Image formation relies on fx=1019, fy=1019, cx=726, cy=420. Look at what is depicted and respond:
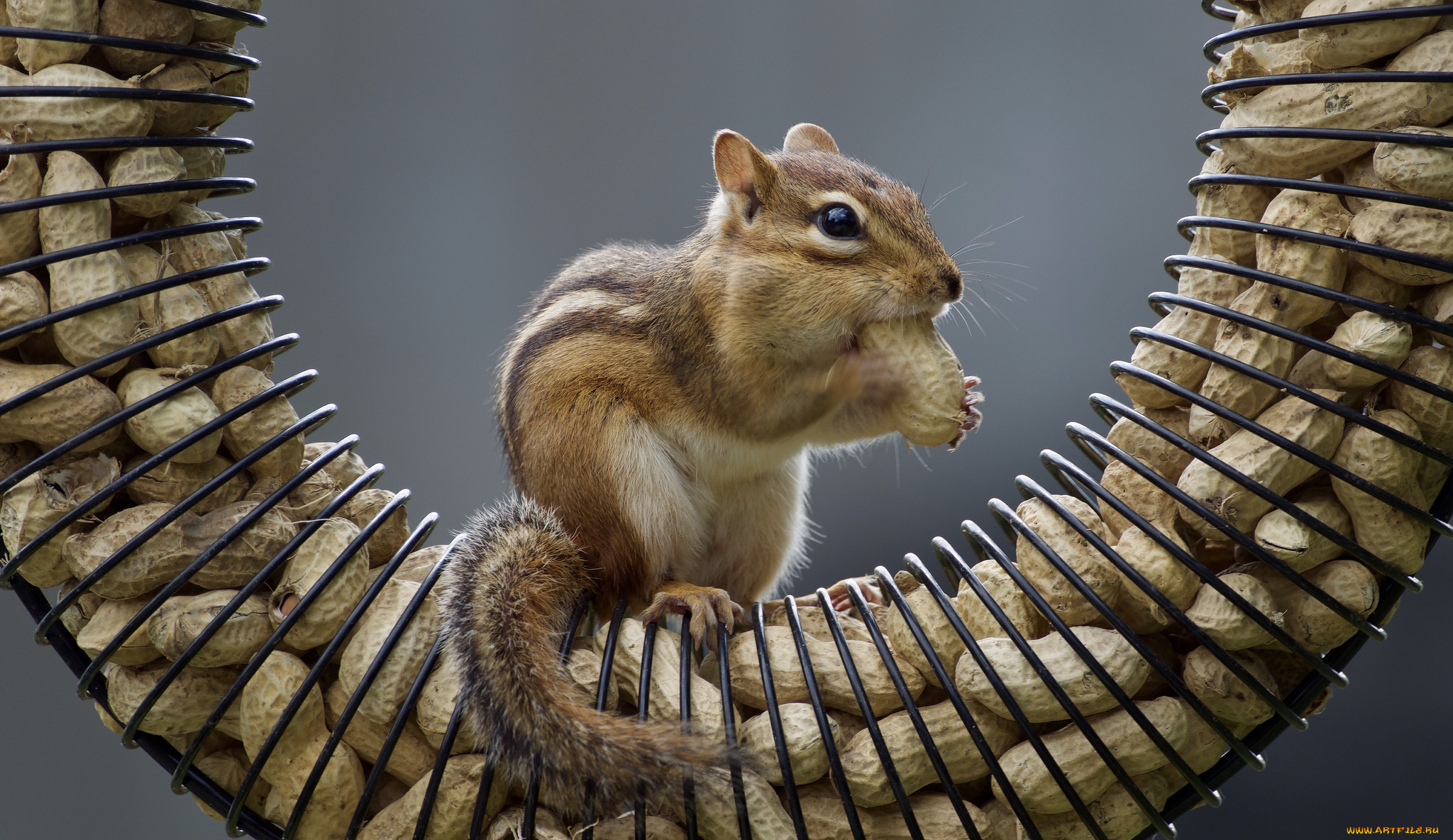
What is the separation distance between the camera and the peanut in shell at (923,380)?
1.11 metres

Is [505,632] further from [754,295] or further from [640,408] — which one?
[754,295]

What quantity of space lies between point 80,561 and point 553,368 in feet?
1.75

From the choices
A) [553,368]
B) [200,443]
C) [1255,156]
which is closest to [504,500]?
[553,368]

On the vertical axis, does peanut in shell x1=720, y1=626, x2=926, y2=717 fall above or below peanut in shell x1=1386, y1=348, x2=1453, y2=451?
below

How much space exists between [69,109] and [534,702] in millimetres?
617

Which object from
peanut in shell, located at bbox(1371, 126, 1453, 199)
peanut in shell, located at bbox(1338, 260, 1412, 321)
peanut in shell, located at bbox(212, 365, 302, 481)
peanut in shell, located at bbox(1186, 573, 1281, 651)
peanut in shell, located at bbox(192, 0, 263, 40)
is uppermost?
peanut in shell, located at bbox(192, 0, 263, 40)

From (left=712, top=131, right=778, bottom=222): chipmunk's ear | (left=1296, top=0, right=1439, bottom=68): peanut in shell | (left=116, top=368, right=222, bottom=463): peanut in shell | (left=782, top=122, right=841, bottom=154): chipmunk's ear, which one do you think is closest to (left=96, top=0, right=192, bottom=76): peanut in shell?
(left=116, top=368, right=222, bottom=463): peanut in shell

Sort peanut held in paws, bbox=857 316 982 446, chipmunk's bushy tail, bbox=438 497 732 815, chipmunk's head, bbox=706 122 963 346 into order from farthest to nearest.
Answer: chipmunk's head, bbox=706 122 963 346 < peanut held in paws, bbox=857 316 982 446 < chipmunk's bushy tail, bbox=438 497 732 815

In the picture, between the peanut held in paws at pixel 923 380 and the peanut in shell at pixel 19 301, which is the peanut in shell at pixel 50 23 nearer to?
the peanut in shell at pixel 19 301

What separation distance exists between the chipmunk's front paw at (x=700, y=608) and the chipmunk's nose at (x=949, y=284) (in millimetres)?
440

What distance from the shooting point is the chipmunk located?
3.73ft

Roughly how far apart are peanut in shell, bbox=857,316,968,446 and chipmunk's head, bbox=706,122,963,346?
3 centimetres

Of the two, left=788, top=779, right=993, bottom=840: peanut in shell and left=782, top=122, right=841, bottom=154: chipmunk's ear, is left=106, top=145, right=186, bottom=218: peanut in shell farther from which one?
left=782, top=122, right=841, bottom=154: chipmunk's ear

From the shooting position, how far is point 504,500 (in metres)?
1.13
